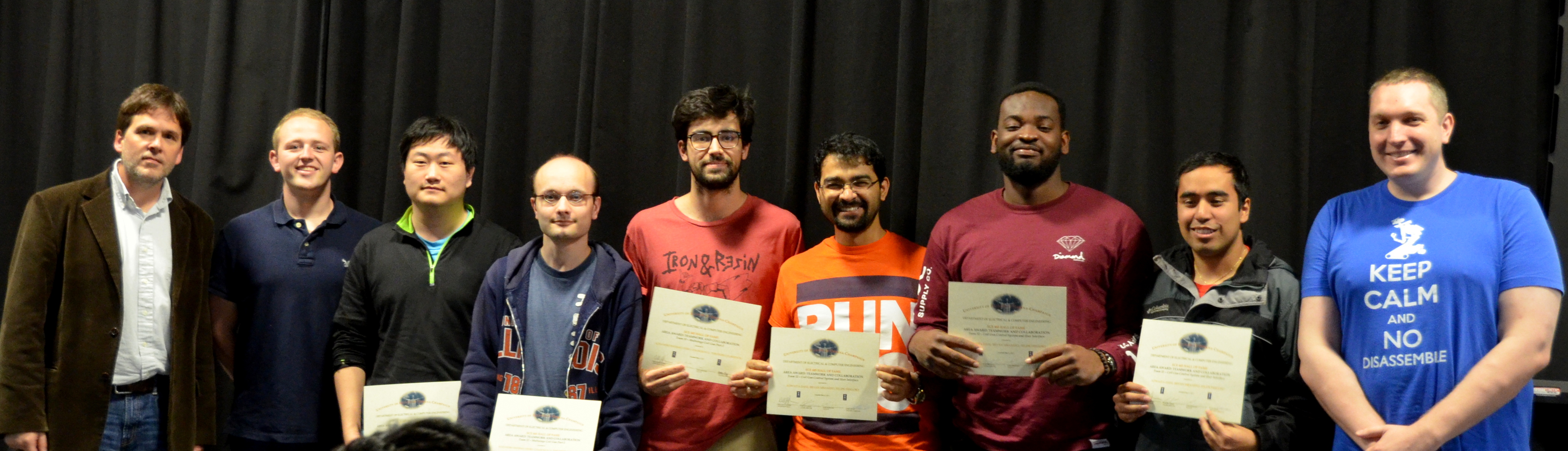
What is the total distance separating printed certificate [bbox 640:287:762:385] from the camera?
9.45 feet

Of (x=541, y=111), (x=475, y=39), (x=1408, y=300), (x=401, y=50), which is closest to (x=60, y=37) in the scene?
(x=401, y=50)

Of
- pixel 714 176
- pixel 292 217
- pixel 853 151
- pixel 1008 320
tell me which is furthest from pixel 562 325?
pixel 1008 320

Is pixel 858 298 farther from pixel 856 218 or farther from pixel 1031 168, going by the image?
pixel 1031 168

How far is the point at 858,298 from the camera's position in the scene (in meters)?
3.03

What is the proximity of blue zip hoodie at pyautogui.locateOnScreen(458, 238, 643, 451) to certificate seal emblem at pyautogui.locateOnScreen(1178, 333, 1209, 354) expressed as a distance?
1481 millimetres

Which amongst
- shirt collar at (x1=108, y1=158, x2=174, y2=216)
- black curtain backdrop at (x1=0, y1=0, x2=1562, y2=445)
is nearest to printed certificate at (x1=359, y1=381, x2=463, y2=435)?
shirt collar at (x1=108, y1=158, x2=174, y2=216)

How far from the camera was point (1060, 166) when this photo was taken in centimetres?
354

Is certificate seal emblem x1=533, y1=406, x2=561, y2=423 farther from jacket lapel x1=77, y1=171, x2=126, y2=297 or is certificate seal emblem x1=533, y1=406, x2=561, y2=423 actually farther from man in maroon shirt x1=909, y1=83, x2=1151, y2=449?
jacket lapel x1=77, y1=171, x2=126, y2=297

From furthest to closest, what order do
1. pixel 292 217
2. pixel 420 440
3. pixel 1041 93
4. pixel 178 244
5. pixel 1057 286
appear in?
1. pixel 292 217
2. pixel 178 244
3. pixel 1041 93
4. pixel 1057 286
5. pixel 420 440

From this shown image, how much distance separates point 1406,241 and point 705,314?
1.81 metres

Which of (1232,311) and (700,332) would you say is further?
(700,332)

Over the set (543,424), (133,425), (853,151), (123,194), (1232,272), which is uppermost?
(853,151)

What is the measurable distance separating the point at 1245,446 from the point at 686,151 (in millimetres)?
1839

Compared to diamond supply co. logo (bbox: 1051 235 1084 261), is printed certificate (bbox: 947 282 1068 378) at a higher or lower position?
lower
